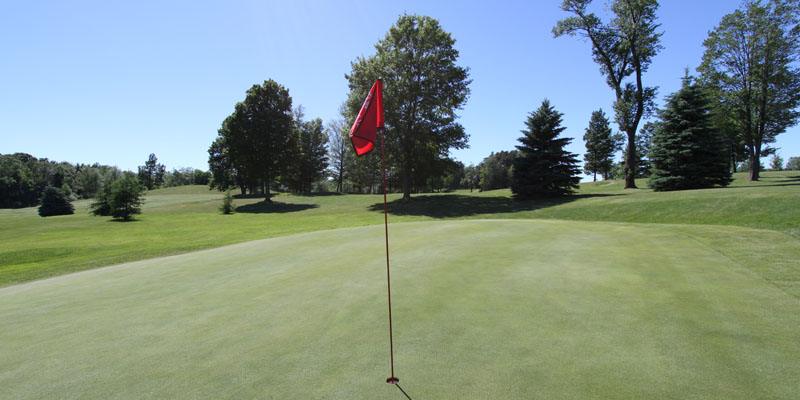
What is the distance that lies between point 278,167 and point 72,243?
30.1 metres

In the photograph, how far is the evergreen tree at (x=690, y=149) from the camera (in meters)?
26.3

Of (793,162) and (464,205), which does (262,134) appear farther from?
(793,162)

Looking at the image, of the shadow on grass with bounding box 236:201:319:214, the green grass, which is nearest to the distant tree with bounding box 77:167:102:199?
the shadow on grass with bounding box 236:201:319:214

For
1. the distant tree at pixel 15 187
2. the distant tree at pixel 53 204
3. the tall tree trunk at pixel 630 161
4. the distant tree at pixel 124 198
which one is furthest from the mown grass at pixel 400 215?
the distant tree at pixel 15 187

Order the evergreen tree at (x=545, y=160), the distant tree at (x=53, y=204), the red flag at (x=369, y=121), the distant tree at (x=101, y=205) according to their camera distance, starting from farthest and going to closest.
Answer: the distant tree at (x=53, y=204) < the distant tree at (x=101, y=205) < the evergreen tree at (x=545, y=160) < the red flag at (x=369, y=121)

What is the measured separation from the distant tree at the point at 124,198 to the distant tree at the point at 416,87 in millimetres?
21342

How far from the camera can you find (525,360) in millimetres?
3617

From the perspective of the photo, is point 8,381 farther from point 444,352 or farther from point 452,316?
point 452,316

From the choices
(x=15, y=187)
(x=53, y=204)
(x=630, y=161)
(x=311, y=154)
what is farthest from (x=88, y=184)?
(x=630, y=161)

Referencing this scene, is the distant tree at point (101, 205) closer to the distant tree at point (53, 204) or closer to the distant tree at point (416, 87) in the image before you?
the distant tree at point (53, 204)

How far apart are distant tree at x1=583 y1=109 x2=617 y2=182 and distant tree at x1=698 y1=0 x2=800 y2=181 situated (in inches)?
1134

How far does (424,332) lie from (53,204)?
156 ft

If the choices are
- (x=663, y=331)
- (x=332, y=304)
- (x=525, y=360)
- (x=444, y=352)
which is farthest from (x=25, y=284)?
(x=663, y=331)

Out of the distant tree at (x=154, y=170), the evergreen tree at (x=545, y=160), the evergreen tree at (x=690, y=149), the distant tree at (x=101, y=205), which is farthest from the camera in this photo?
the distant tree at (x=154, y=170)
